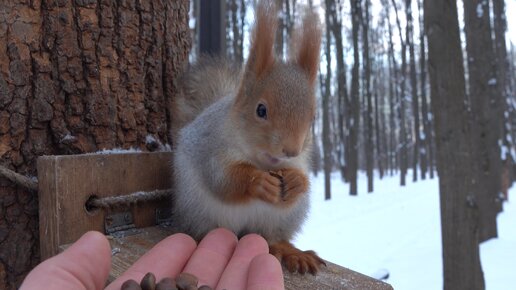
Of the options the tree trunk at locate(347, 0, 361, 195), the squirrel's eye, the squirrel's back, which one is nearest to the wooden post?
the squirrel's back

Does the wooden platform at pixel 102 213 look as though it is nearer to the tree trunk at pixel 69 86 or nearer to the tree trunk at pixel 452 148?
the tree trunk at pixel 69 86

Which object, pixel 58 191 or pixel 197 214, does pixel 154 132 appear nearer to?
pixel 197 214

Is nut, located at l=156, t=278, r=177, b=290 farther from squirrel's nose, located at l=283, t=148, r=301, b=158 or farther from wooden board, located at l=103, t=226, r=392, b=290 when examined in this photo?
squirrel's nose, located at l=283, t=148, r=301, b=158

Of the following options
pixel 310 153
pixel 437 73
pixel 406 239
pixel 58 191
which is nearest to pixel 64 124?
pixel 58 191

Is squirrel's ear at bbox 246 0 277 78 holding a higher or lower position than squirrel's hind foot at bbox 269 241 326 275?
higher

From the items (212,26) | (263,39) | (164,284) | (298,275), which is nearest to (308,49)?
(263,39)

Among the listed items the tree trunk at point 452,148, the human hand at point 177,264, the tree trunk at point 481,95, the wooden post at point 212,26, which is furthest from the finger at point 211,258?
the tree trunk at point 481,95
